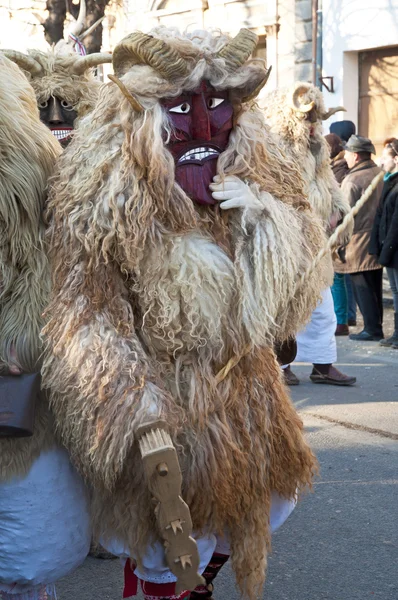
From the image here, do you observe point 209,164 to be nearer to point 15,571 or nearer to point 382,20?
point 15,571

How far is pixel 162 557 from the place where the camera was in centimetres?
227

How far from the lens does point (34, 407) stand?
7.12 feet

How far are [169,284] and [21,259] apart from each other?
1.41 ft

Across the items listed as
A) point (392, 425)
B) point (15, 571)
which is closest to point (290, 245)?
point (15, 571)

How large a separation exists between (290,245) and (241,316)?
0.25m

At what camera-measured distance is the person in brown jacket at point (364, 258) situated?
7.87 m

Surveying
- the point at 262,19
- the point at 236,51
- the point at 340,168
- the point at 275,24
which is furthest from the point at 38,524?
the point at 262,19

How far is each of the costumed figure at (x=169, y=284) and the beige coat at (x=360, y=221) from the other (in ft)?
18.5

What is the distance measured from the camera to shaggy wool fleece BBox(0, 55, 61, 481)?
7.29ft

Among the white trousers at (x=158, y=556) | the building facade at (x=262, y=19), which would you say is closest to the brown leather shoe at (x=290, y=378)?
the white trousers at (x=158, y=556)

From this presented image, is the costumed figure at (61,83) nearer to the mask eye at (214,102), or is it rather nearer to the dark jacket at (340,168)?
the mask eye at (214,102)

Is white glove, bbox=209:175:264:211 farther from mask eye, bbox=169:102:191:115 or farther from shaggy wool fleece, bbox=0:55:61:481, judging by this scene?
shaggy wool fleece, bbox=0:55:61:481

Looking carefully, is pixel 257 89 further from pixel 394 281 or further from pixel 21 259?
pixel 394 281

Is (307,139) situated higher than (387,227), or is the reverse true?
(307,139)
